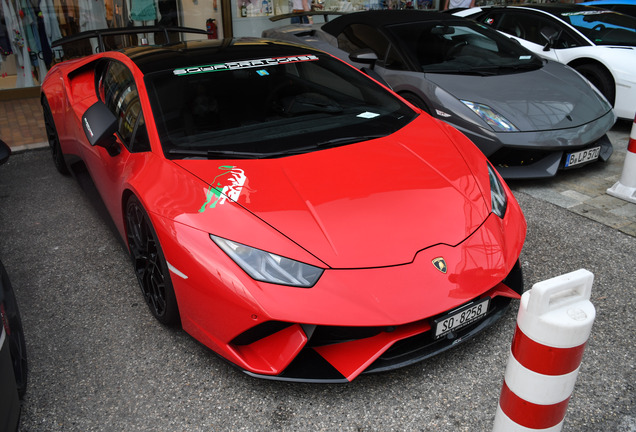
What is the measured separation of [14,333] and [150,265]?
682mm

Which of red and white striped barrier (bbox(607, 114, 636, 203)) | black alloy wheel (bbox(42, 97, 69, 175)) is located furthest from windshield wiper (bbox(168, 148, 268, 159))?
red and white striped barrier (bbox(607, 114, 636, 203))

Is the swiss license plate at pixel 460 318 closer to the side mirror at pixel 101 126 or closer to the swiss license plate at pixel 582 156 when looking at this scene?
the side mirror at pixel 101 126

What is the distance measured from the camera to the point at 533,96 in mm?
4266

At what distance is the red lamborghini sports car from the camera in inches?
80.0

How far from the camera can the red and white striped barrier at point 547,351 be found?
4.34 feet

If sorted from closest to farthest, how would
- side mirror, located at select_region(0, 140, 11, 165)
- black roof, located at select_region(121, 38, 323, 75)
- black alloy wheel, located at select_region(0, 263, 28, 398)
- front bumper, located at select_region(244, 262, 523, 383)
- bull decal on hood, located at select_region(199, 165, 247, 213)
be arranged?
1. black alloy wheel, located at select_region(0, 263, 28, 398)
2. front bumper, located at select_region(244, 262, 523, 383)
3. bull decal on hood, located at select_region(199, 165, 247, 213)
4. side mirror, located at select_region(0, 140, 11, 165)
5. black roof, located at select_region(121, 38, 323, 75)

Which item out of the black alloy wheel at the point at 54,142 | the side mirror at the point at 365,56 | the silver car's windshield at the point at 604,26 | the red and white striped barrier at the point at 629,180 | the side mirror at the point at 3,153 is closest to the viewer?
the side mirror at the point at 3,153

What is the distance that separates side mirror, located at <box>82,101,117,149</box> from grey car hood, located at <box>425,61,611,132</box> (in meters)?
2.59

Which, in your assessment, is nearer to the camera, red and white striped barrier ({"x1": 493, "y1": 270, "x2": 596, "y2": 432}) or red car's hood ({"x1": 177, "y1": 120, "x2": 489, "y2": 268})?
red and white striped barrier ({"x1": 493, "y1": 270, "x2": 596, "y2": 432})

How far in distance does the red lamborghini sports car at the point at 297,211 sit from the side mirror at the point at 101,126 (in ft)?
0.04

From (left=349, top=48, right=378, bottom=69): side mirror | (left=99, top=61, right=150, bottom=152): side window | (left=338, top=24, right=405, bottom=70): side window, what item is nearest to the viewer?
(left=99, top=61, right=150, bottom=152): side window

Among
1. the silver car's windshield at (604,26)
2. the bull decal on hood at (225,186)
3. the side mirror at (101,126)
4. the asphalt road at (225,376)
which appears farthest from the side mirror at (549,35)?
the side mirror at (101,126)

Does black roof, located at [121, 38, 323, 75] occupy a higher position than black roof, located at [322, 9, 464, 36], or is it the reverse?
black roof, located at [121, 38, 323, 75]

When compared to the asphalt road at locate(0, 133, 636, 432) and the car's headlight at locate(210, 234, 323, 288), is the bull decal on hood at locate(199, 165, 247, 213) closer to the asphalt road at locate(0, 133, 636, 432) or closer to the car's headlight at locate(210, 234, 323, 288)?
the car's headlight at locate(210, 234, 323, 288)
